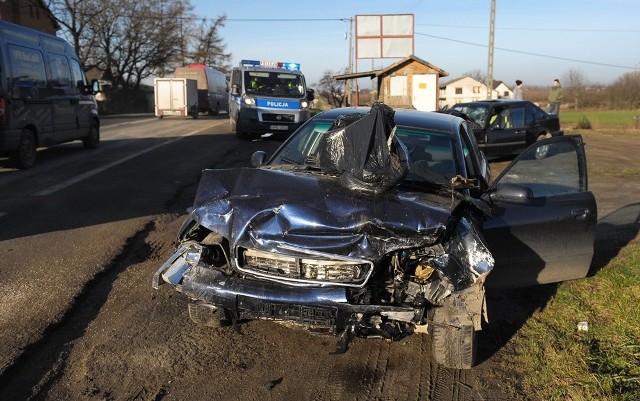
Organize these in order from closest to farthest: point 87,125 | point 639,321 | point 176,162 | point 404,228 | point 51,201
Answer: point 404,228 < point 639,321 < point 51,201 < point 176,162 < point 87,125

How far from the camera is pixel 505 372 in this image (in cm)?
373

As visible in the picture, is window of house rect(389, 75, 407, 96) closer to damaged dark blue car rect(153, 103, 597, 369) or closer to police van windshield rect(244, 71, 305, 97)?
police van windshield rect(244, 71, 305, 97)

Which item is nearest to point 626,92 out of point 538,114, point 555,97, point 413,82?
point 413,82

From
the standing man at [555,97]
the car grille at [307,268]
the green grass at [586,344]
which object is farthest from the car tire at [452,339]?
the standing man at [555,97]

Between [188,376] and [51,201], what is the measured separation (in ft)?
19.0

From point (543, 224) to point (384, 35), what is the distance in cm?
3687

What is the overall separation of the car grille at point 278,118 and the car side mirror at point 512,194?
14.7 m

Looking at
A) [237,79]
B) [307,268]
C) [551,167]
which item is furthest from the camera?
[237,79]

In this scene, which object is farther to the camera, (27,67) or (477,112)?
(477,112)

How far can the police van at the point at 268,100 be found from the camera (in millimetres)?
18641

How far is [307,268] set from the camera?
354cm

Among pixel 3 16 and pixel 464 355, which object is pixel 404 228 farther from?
pixel 3 16

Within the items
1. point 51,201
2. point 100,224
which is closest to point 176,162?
point 51,201

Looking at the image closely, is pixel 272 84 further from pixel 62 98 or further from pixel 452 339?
pixel 452 339
